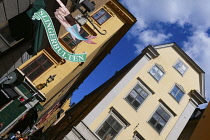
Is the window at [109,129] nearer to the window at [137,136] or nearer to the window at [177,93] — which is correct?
the window at [137,136]

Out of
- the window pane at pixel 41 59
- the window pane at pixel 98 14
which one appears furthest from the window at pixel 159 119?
the window pane at pixel 98 14

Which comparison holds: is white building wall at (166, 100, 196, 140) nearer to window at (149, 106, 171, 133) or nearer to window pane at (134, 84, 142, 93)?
window at (149, 106, 171, 133)

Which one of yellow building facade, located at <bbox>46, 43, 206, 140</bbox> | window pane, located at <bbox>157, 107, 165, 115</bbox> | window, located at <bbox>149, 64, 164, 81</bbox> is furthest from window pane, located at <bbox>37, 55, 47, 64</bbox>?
window pane, located at <bbox>157, 107, 165, 115</bbox>

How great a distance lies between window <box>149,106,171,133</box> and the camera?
52.5 ft

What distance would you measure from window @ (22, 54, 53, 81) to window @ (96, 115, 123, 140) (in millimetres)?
6582

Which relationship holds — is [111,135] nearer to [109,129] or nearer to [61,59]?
[109,129]

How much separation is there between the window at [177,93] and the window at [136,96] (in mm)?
2578

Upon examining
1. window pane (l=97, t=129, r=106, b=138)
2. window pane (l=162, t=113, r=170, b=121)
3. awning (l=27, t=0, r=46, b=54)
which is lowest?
awning (l=27, t=0, r=46, b=54)

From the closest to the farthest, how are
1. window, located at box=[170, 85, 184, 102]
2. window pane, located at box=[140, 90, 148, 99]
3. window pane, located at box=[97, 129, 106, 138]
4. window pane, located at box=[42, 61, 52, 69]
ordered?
window pane, located at box=[97, 129, 106, 138], window pane, located at box=[140, 90, 148, 99], window pane, located at box=[42, 61, 52, 69], window, located at box=[170, 85, 184, 102]

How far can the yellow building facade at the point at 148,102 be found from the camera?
48.4ft

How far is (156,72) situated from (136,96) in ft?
9.84

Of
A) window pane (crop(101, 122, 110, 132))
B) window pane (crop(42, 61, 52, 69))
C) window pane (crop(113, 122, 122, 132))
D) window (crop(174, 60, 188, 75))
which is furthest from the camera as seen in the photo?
window (crop(174, 60, 188, 75))

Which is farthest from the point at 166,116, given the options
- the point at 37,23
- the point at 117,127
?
the point at 37,23

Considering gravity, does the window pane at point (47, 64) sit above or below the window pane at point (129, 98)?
below
